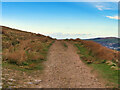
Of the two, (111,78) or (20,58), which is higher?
(20,58)

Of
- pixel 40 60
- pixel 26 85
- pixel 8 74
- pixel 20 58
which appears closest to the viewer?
pixel 26 85

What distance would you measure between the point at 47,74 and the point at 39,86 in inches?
89.8

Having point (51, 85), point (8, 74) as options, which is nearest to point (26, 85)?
point (51, 85)

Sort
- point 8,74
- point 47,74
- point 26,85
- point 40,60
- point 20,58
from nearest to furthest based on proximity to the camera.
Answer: point 26,85 → point 8,74 → point 47,74 → point 20,58 → point 40,60

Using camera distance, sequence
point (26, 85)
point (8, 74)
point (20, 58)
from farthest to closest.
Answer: point (20, 58) → point (8, 74) → point (26, 85)

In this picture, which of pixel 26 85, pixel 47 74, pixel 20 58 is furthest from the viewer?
pixel 20 58

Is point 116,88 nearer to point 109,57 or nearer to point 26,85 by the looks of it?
point 26,85

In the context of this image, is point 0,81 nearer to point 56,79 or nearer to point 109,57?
point 56,79

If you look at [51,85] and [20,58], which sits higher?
[20,58]

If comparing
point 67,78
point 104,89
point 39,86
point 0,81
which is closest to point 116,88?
point 104,89

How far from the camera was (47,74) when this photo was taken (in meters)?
9.44

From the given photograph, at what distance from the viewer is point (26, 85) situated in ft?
23.2

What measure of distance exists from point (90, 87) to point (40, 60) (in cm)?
708

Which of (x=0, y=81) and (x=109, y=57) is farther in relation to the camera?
(x=109, y=57)
